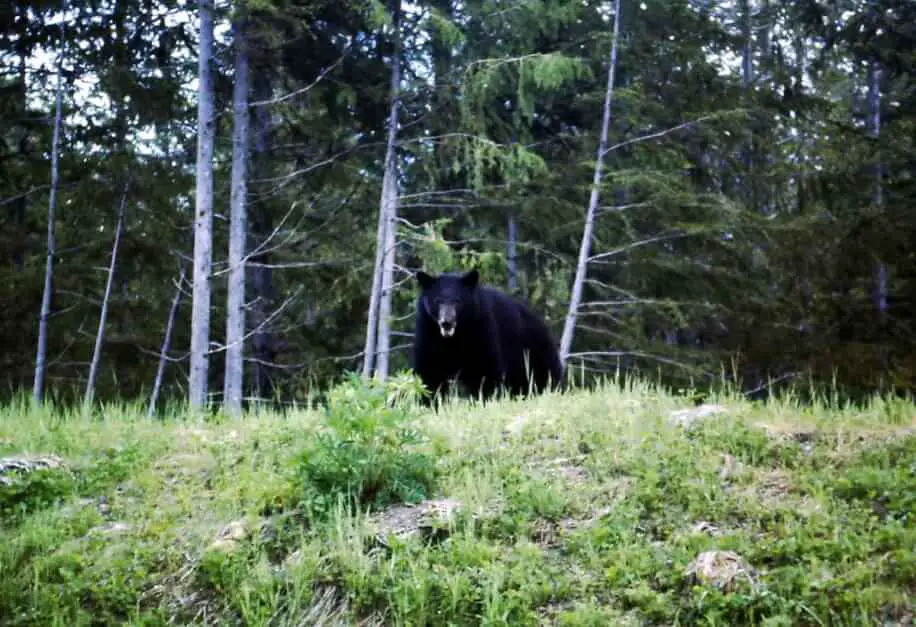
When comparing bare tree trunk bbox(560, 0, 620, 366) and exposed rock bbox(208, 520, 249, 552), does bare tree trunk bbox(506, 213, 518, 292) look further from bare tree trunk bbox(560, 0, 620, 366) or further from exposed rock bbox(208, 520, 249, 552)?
exposed rock bbox(208, 520, 249, 552)

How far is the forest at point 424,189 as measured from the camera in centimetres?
1516

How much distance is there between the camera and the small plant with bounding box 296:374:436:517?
5.30 meters

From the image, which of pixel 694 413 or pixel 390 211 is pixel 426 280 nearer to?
pixel 694 413

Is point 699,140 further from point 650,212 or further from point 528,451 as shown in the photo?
point 528,451

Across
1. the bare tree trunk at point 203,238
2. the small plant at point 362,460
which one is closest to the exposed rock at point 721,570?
the small plant at point 362,460

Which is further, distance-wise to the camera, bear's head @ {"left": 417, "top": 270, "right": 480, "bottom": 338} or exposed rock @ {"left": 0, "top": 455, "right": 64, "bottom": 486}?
bear's head @ {"left": 417, "top": 270, "right": 480, "bottom": 338}

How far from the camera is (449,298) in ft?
32.9

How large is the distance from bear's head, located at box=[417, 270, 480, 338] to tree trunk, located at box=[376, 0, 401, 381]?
14.3 feet

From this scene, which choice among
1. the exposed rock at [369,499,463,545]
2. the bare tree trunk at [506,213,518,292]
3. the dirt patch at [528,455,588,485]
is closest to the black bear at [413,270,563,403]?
the dirt patch at [528,455,588,485]

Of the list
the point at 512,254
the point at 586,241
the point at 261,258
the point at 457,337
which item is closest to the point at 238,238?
the point at 261,258

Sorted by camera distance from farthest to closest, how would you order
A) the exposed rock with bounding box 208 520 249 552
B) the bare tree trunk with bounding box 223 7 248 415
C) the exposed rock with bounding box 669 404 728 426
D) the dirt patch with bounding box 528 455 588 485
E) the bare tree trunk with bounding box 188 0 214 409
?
the bare tree trunk with bounding box 223 7 248 415 → the bare tree trunk with bounding box 188 0 214 409 → the exposed rock with bounding box 669 404 728 426 → the dirt patch with bounding box 528 455 588 485 → the exposed rock with bounding box 208 520 249 552

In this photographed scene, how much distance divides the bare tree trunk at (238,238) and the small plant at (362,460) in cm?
813

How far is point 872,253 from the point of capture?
15.1 metres

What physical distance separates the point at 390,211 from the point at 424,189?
11.6 feet
